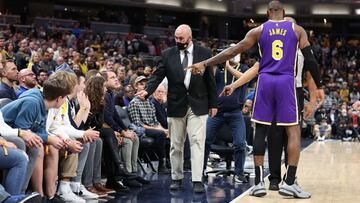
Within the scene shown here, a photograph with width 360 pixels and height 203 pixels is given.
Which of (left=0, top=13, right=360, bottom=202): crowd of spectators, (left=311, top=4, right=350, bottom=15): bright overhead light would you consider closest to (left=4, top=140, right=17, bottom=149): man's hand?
(left=0, top=13, right=360, bottom=202): crowd of spectators

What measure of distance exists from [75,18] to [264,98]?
71.2 feet

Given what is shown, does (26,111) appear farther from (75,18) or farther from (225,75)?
(75,18)

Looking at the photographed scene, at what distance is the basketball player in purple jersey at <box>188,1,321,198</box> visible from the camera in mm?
6332

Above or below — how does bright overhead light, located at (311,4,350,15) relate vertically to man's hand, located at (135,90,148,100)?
above

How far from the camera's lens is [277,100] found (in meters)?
6.36

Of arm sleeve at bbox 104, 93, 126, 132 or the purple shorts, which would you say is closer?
→ the purple shorts

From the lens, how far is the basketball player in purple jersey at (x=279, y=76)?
20.8ft

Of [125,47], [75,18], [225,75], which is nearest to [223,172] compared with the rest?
[225,75]

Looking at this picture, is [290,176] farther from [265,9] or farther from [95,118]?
[265,9]

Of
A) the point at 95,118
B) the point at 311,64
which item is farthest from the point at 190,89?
the point at 311,64

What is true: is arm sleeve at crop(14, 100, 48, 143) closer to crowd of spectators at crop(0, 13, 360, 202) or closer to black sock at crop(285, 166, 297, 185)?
crowd of spectators at crop(0, 13, 360, 202)

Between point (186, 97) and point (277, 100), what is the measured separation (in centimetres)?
119

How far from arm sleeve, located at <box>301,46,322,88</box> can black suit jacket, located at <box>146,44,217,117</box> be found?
1150 mm

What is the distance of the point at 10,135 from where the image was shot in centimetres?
514
